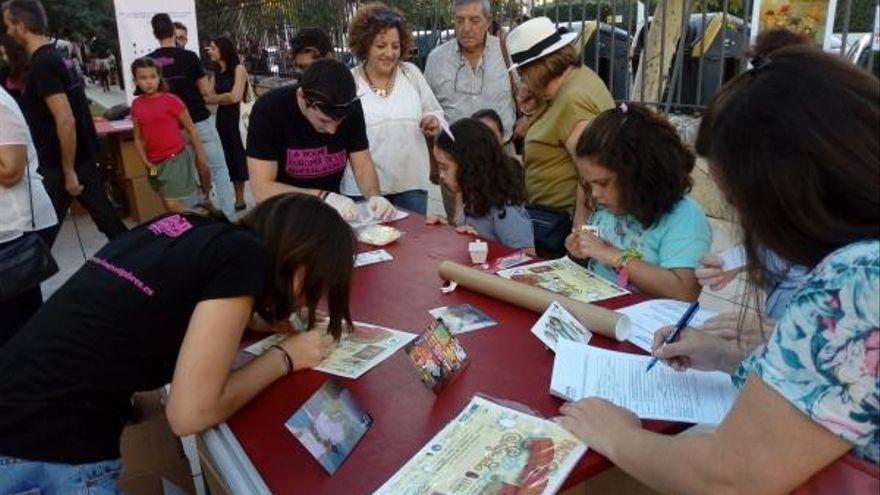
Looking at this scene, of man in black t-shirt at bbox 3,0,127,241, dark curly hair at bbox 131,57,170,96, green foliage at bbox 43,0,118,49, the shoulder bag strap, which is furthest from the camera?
green foliage at bbox 43,0,118,49

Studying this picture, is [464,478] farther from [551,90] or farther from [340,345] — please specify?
[551,90]

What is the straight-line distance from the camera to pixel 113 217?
4.03 meters

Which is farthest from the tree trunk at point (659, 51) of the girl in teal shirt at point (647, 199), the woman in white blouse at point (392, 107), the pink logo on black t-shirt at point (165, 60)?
the pink logo on black t-shirt at point (165, 60)

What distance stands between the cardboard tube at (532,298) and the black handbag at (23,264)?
1409 mm

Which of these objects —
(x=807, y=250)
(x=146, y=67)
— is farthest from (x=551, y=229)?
(x=146, y=67)

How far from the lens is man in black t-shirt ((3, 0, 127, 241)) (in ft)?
11.1

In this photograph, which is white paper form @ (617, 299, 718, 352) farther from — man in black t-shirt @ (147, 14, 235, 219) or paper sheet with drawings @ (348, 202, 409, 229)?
man in black t-shirt @ (147, 14, 235, 219)

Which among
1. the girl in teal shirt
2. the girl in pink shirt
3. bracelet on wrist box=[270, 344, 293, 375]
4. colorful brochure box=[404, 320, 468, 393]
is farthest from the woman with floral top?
the girl in pink shirt

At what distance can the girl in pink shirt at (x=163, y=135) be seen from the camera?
473cm

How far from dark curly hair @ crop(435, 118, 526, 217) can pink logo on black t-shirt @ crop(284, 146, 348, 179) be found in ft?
1.54

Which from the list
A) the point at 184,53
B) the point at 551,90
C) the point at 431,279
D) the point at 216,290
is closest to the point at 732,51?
the point at 551,90

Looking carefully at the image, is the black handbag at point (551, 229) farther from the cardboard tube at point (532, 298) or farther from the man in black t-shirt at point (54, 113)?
the man in black t-shirt at point (54, 113)

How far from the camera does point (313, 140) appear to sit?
264cm

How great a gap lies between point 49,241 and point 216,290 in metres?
1.89
